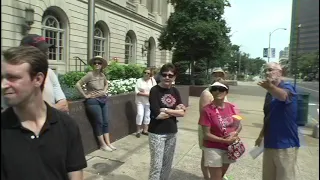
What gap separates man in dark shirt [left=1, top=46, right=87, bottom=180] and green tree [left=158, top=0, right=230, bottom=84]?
730 inches

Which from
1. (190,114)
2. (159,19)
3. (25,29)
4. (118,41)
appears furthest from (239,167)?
(159,19)

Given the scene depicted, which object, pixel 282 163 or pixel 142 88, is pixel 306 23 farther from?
pixel 142 88

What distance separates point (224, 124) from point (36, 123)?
2.49 m

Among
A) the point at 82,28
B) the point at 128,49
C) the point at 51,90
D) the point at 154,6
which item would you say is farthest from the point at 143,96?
the point at 154,6

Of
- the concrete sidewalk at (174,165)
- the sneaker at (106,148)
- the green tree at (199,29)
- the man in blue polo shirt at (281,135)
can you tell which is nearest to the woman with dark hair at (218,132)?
the man in blue polo shirt at (281,135)

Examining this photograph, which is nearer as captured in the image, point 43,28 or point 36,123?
point 36,123

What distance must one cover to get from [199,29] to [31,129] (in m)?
18.7

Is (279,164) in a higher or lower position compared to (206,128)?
lower

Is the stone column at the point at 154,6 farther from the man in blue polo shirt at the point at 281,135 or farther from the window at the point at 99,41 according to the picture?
the man in blue polo shirt at the point at 281,135

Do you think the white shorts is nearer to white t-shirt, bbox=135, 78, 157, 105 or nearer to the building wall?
the building wall

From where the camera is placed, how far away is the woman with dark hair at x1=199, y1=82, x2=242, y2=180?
374 centimetres

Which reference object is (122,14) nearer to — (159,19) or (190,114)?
(159,19)

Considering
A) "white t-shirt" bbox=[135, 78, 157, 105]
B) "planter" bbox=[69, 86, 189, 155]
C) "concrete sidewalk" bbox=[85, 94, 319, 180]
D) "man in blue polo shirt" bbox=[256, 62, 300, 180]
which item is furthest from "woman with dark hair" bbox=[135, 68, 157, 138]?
"man in blue polo shirt" bbox=[256, 62, 300, 180]

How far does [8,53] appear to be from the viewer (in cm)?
152
